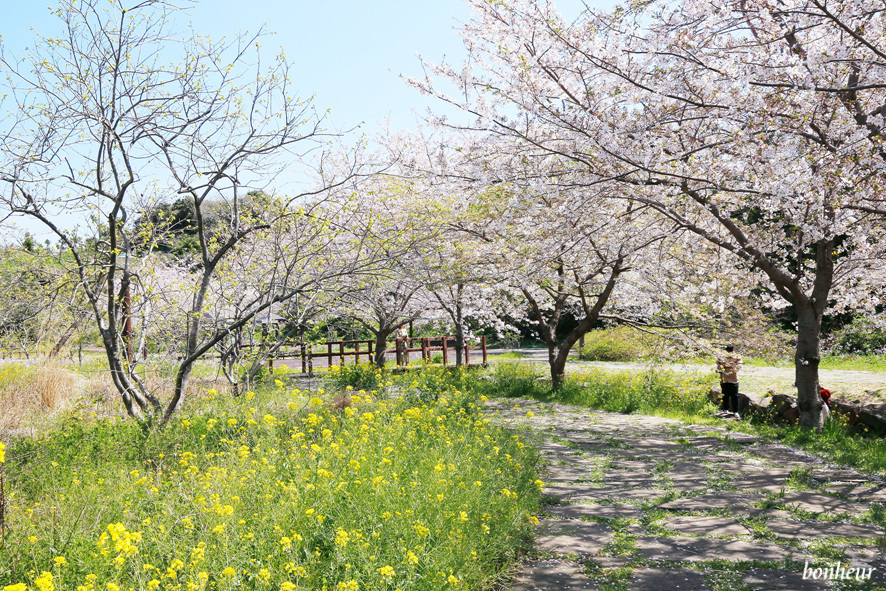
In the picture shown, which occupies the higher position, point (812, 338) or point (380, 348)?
point (812, 338)

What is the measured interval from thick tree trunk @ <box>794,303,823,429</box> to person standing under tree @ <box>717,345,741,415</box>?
1.57 meters

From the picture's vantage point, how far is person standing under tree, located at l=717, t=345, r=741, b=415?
9469mm

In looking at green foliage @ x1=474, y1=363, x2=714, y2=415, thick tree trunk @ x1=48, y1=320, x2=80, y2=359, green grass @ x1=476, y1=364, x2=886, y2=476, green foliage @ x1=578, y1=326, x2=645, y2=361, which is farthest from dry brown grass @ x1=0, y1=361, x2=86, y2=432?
green foliage @ x1=578, y1=326, x2=645, y2=361

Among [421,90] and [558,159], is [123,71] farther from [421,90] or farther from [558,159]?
[558,159]

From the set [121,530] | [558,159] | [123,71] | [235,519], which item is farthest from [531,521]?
[123,71]

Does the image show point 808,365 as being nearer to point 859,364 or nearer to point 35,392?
point 859,364

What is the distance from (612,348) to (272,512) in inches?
727

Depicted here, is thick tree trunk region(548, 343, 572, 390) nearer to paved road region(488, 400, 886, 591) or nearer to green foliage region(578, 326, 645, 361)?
paved road region(488, 400, 886, 591)

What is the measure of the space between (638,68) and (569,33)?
30.7 inches

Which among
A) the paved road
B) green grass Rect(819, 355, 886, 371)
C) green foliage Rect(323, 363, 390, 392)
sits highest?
green foliage Rect(323, 363, 390, 392)

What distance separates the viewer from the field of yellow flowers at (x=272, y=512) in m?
2.68

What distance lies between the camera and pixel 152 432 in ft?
18.4

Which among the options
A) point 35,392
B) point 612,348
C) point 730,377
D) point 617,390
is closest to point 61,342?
point 35,392

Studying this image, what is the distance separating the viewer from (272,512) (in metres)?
3.08
